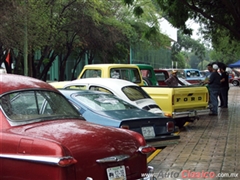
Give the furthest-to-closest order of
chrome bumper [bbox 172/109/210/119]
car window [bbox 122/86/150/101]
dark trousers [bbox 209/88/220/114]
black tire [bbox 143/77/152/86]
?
black tire [bbox 143/77/152/86] < dark trousers [bbox 209/88/220/114] < chrome bumper [bbox 172/109/210/119] < car window [bbox 122/86/150/101]

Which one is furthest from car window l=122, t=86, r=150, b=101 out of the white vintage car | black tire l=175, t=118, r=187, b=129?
black tire l=175, t=118, r=187, b=129

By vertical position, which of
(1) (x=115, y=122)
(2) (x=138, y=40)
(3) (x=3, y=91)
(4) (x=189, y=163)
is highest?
(2) (x=138, y=40)

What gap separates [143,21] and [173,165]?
28.8 meters

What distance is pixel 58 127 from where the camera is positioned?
4629 mm

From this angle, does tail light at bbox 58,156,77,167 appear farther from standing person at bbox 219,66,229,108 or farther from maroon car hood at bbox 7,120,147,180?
standing person at bbox 219,66,229,108

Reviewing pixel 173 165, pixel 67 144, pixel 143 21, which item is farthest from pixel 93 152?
pixel 143 21

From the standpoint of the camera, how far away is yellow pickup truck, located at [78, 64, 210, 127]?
37.6ft

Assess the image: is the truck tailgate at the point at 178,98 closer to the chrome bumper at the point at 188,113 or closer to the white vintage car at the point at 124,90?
the chrome bumper at the point at 188,113

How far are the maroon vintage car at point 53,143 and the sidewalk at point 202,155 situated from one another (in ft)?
7.54

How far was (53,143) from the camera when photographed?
159 inches

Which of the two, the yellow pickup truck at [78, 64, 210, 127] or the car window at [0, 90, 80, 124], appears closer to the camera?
the car window at [0, 90, 80, 124]

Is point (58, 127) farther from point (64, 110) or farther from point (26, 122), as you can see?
point (64, 110)

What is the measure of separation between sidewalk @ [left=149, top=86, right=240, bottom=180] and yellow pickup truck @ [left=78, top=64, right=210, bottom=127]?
56 cm

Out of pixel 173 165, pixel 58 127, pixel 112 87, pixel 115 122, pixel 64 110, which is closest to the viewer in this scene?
pixel 58 127
